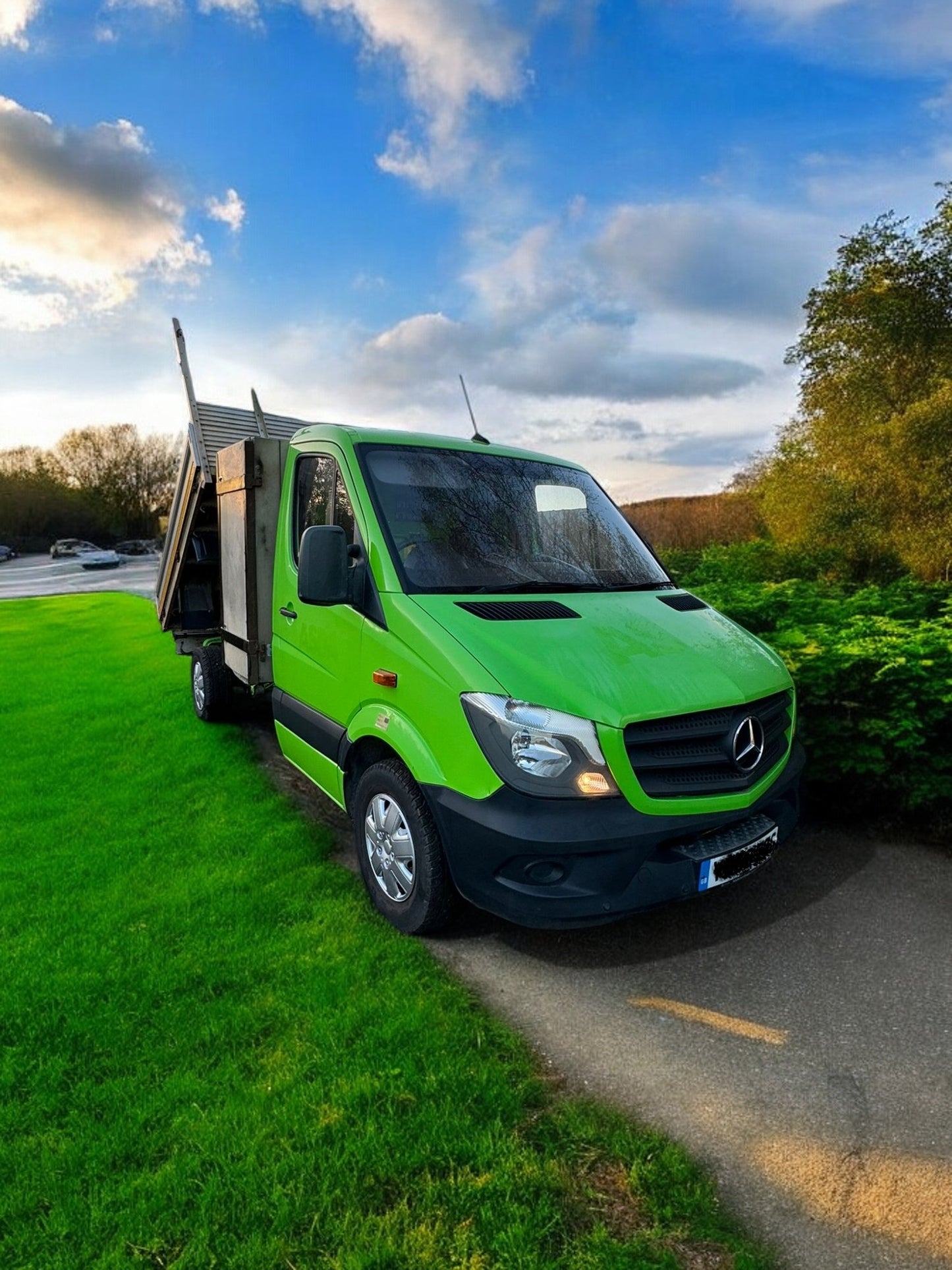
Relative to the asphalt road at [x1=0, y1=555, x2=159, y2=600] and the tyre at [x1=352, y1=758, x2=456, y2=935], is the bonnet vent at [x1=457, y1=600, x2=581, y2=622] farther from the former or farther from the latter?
the asphalt road at [x1=0, y1=555, x2=159, y2=600]

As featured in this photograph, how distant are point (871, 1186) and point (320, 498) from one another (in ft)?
12.5

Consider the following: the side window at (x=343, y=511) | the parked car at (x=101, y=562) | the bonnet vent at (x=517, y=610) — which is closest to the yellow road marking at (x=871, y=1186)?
the bonnet vent at (x=517, y=610)

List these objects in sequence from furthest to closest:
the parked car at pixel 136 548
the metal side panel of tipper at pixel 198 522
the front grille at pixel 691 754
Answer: the parked car at pixel 136 548
the metal side panel of tipper at pixel 198 522
the front grille at pixel 691 754

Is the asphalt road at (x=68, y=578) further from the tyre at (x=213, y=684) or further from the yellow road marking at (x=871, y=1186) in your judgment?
the yellow road marking at (x=871, y=1186)

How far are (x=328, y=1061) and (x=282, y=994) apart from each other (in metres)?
0.48

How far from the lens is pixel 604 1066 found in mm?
Result: 2736

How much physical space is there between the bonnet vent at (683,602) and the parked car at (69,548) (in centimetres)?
5995

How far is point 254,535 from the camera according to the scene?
4.87 metres

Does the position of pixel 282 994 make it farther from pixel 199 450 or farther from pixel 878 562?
pixel 878 562

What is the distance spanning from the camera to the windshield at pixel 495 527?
371cm

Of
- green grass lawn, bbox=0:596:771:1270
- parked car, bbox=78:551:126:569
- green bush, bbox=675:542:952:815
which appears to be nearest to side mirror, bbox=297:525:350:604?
green grass lawn, bbox=0:596:771:1270

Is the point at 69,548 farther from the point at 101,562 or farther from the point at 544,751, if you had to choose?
the point at 544,751

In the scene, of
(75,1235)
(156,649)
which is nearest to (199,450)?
(75,1235)

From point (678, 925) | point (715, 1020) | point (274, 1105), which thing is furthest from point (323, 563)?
point (715, 1020)
